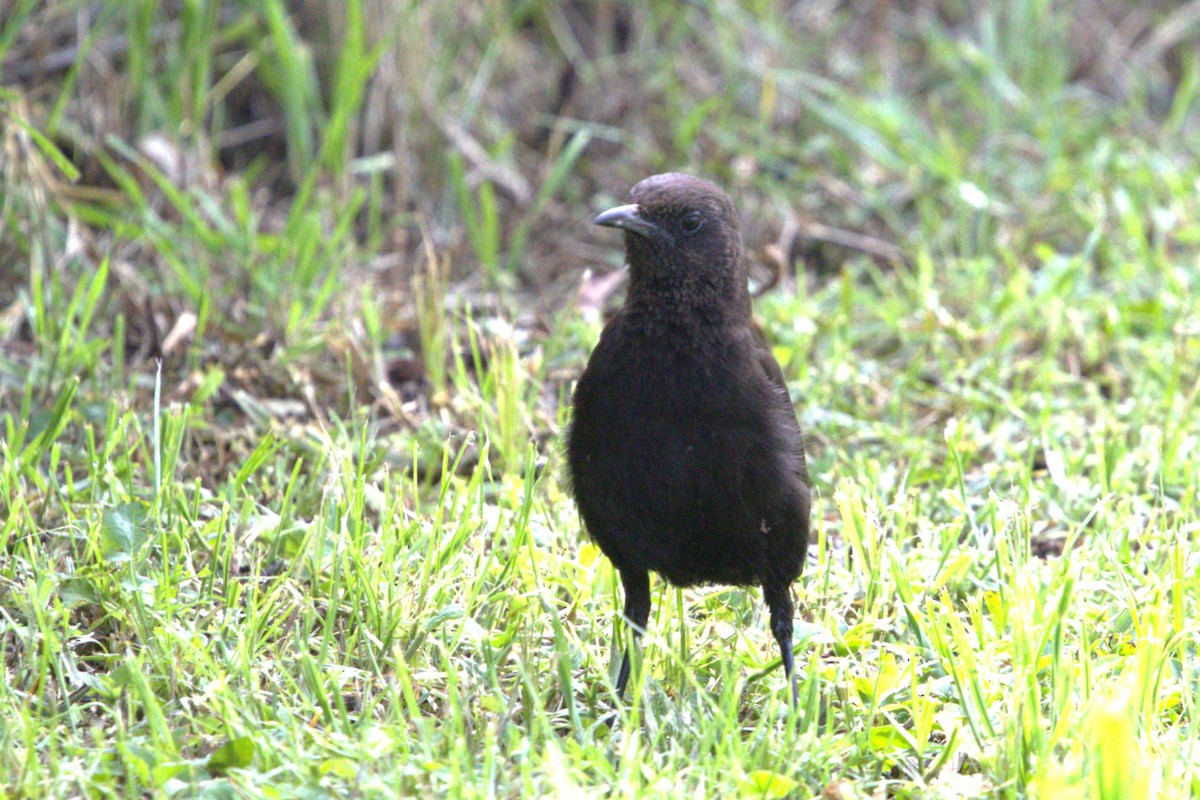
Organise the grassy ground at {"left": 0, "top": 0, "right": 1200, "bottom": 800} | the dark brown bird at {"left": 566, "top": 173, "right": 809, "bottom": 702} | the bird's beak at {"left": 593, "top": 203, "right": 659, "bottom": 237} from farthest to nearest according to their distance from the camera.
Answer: the bird's beak at {"left": 593, "top": 203, "right": 659, "bottom": 237} < the dark brown bird at {"left": 566, "top": 173, "right": 809, "bottom": 702} < the grassy ground at {"left": 0, "top": 0, "right": 1200, "bottom": 800}

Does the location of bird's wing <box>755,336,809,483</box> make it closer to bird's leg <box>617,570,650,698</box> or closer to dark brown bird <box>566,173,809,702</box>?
dark brown bird <box>566,173,809,702</box>

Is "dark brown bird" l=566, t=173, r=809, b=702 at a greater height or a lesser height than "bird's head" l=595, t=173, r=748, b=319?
lesser

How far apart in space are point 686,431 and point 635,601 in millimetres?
508

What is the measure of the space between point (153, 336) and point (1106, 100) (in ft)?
16.8

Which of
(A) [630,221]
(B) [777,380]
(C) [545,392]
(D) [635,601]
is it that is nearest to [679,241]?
(A) [630,221]

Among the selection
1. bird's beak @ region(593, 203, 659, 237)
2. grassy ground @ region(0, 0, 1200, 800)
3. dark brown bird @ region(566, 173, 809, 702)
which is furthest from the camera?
bird's beak @ region(593, 203, 659, 237)

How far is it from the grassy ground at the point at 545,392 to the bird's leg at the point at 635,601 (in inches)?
2.3

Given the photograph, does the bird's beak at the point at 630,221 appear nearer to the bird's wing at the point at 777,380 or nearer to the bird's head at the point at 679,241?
the bird's head at the point at 679,241

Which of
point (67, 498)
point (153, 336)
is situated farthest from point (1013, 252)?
point (67, 498)

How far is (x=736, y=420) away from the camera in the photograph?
3418mm

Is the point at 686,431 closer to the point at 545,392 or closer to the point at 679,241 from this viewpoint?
the point at 679,241

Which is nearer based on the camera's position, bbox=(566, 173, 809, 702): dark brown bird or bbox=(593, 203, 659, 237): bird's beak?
bbox=(566, 173, 809, 702): dark brown bird

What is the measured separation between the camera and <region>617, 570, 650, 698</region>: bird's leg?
141 inches

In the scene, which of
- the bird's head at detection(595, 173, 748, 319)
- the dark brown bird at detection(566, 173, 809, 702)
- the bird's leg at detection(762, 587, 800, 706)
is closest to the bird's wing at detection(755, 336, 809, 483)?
the dark brown bird at detection(566, 173, 809, 702)
